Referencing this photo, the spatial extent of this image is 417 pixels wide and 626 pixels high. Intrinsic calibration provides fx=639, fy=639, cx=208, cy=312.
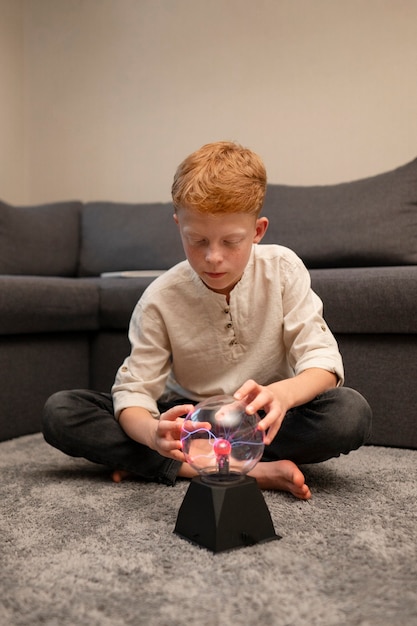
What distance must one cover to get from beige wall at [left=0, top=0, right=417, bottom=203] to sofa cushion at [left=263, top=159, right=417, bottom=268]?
0.34 meters

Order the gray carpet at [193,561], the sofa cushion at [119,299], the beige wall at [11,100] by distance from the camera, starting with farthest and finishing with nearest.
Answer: the beige wall at [11,100]
the sofa cushion at [119,299]
the gray carpet at [193,561]

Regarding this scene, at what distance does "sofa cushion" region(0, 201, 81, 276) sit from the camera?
252 cm

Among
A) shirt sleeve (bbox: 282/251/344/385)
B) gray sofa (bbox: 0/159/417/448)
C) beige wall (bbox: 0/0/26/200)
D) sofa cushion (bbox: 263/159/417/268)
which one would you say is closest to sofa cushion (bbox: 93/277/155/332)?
gray sofa (bbox: 0/159/417/448)

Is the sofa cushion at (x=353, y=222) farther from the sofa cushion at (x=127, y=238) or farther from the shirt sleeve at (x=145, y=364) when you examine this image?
the shirt sleeve at (x=145, y=364)

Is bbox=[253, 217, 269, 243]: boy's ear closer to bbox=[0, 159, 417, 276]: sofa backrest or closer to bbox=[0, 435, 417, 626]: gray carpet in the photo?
bbox=[0, 435, 417, 626]: gray carpet

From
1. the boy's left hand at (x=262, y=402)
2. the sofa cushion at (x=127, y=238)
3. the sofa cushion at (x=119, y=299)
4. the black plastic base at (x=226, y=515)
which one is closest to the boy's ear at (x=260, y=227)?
the boy's left hand at (x=262, y=402)

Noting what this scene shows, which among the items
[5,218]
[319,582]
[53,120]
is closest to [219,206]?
[319,582]

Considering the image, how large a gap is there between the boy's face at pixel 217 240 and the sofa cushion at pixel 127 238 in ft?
3.95

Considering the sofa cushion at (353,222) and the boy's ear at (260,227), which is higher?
the boy's ear at (260,227)

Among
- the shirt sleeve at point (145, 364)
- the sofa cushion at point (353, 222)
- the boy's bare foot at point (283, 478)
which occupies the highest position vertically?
the sofa cushion at point (353, 222)

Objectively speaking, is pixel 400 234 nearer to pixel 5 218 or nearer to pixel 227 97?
pixel 227 97

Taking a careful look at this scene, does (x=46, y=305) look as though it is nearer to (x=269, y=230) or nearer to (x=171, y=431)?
(x=269, y=230)

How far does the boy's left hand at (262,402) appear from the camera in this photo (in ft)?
2.99

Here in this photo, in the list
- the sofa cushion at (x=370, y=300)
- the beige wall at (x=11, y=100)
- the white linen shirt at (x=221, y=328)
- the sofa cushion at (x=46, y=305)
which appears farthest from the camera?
the beige wall at (x=11, y=100)
